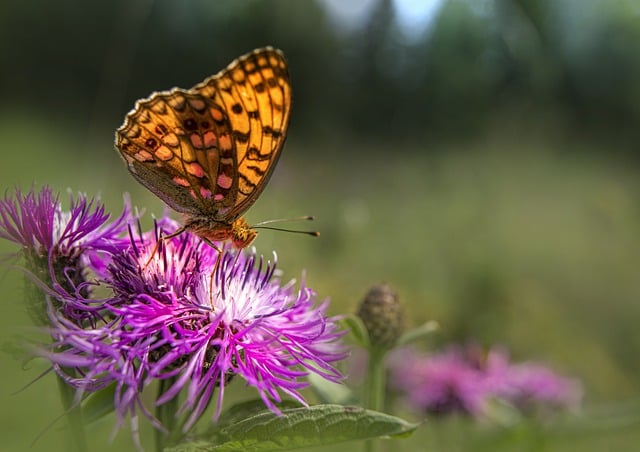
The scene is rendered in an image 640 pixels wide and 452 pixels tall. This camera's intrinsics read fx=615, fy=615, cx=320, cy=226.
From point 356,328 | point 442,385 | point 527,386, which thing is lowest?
point 356,328

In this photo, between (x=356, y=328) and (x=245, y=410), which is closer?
(x=245, y=410)

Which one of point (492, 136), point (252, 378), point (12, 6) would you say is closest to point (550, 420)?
point (252, 378)

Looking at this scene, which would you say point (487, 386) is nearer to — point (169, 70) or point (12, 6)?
point (12, 6)

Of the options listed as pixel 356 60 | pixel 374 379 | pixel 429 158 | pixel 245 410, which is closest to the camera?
pixel 245 410

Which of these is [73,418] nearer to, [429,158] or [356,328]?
[356,328]

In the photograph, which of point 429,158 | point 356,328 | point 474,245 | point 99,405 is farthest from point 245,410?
point 429,158

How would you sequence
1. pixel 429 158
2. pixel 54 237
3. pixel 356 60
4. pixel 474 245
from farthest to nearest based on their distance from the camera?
pixel 356 60, pixel 429 158, pixel 474 245, pixel 54 237

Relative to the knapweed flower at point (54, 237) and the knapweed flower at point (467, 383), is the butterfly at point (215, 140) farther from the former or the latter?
the knapweed flower at point (467, 383)

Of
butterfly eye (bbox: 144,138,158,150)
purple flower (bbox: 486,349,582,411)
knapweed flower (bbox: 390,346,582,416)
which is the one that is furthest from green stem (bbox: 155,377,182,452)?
purple flower (bbox: 486,349,582,411)

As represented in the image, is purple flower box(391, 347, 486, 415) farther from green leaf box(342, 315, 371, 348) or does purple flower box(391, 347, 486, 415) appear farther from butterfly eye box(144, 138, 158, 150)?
butterfly eye box(144, 138, 158, 150)
